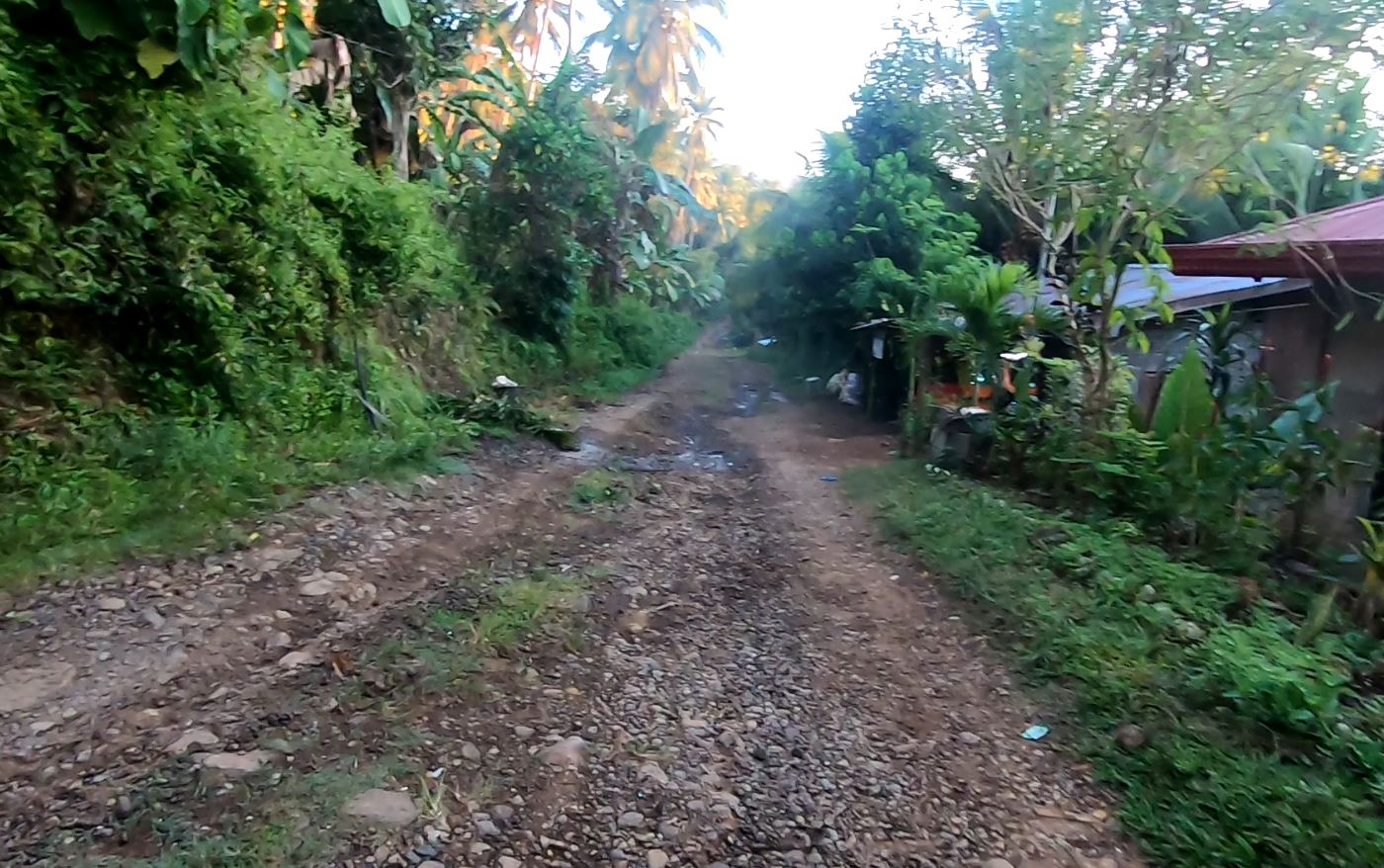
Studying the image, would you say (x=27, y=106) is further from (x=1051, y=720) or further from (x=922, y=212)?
(x=922, y=212)

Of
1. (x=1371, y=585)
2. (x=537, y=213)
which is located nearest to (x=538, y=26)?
(x=537, y=213)

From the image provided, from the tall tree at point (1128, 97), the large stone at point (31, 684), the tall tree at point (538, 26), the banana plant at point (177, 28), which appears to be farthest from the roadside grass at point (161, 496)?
the tall tree at point (538, 26)

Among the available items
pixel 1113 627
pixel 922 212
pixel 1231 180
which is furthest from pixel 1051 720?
pixel 922 212

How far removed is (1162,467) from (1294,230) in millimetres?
1670

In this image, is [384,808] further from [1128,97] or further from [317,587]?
[1128,97]

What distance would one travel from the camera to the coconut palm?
94.2ft

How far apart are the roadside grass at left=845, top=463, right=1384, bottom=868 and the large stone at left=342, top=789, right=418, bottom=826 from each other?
243cm

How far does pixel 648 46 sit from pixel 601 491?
25114 millimetres

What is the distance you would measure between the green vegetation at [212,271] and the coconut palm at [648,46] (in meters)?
19.4

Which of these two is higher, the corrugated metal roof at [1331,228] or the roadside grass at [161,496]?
the corrugated metal roof at [1331,228]

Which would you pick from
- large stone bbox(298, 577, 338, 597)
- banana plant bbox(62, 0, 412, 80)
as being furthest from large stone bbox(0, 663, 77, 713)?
banana plant bbox(62, 0, 412, 80)

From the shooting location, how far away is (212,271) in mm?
5887

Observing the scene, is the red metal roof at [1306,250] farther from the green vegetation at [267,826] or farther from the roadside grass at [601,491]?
the green vegetation at [267,826]

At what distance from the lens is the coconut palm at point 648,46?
28.7 m
